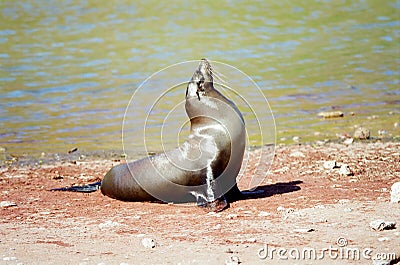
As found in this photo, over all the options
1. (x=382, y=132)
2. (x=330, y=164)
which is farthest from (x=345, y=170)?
(x=382, y=132)

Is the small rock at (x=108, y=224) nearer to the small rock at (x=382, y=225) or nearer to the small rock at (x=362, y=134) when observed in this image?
the small rock at (x=382, y=225)

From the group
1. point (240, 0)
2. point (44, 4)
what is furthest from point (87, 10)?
point (240, 0)

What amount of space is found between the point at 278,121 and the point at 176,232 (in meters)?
6.17

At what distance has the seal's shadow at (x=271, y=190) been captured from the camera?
7875mm

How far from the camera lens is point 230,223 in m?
6.75

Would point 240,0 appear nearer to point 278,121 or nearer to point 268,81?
point 268,81

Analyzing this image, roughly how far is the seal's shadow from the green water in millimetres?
2798

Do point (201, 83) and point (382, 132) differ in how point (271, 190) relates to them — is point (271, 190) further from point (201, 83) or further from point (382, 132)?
point (382, 132)

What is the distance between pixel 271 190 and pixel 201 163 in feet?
3.02

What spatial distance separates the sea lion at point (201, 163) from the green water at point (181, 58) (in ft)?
11.1

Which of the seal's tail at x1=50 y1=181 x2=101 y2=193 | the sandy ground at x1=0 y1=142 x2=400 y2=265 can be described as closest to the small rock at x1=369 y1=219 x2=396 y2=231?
the sandy ground at x1=0 y1=142 x2=400 y2=265

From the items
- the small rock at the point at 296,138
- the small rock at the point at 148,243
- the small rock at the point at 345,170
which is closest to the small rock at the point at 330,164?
the small rock at the point at 345,170

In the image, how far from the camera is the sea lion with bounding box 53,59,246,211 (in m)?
7.68

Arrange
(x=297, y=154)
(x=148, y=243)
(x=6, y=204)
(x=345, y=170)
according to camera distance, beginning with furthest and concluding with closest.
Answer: (x=297, y=154), (x=345, y=170), (x=6, y=204), (x=148, y=243)
